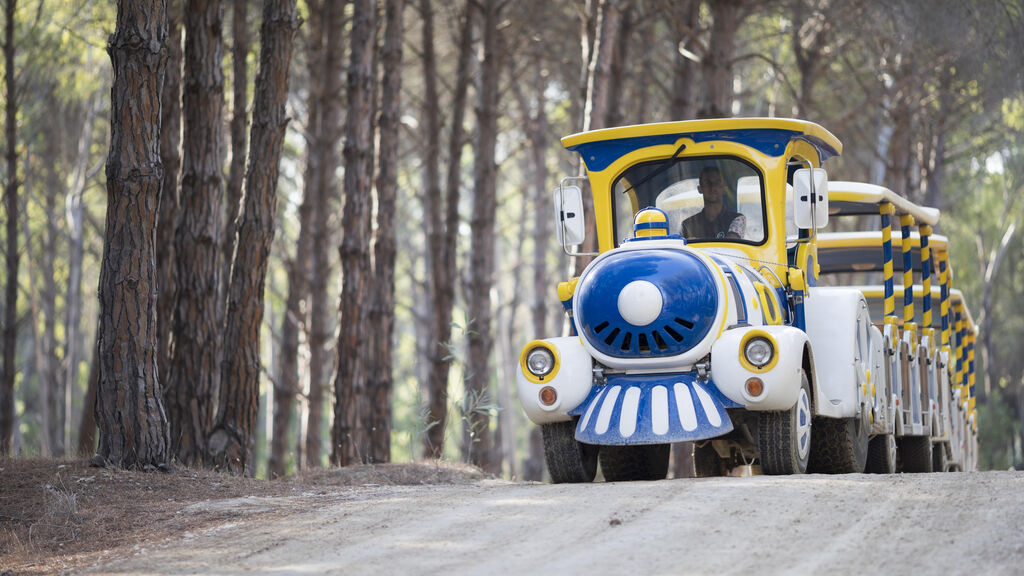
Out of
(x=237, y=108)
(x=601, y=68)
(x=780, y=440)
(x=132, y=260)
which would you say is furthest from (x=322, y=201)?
(x=780, y=440)

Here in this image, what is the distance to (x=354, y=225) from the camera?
16.6 m

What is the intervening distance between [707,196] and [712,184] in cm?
10

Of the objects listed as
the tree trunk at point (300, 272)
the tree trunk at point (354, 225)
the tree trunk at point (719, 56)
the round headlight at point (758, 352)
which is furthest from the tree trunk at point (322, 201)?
the round headlight at point (758, 352)

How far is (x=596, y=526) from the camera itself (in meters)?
6.87

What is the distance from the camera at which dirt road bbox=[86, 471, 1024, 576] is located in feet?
19.7

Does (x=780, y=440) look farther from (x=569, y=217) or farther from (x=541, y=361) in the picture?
(x=569, y=217)

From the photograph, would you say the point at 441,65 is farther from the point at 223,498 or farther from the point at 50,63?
the point at 223,498

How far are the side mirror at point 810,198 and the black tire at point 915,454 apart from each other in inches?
169

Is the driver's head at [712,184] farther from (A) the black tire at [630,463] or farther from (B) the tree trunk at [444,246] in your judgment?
(B) the tree trunk at [444,246]

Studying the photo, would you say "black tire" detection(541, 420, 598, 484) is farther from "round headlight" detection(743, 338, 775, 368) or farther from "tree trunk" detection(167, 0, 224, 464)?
"tree trunk" detection(167, 0, 224, 464)

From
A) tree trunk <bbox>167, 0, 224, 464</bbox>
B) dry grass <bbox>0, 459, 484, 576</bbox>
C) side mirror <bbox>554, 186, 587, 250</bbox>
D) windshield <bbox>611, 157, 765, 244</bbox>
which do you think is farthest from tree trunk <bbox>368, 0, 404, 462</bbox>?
windshield <bbox>611, 157, 765, 244</bbox>

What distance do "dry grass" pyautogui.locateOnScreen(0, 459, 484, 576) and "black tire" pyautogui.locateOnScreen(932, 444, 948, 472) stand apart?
17.7ft

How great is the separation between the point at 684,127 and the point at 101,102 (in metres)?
21.7

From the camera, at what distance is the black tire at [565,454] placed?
955cm
